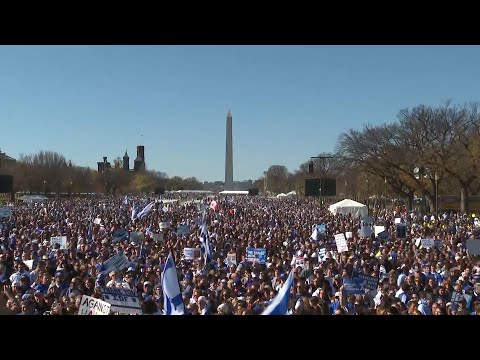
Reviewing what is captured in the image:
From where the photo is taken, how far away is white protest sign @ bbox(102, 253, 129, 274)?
1316 cm

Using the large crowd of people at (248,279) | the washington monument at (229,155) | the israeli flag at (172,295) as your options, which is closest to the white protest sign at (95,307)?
the large crowd of people at (248,279)

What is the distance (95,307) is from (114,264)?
6.08 m

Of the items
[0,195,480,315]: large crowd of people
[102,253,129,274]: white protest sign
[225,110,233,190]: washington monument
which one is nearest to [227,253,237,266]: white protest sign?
[0,195,480,315]: large crowd of people

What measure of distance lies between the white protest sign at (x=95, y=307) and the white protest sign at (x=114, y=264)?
5.51 metres

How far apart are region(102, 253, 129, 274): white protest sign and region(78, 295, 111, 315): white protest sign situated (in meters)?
5.51

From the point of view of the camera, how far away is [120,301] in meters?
7.98

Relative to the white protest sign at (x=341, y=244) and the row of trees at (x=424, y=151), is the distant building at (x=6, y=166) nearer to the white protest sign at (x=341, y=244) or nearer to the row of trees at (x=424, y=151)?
the row of trees at (x=424, y=151)

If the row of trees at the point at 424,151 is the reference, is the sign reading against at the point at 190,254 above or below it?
below

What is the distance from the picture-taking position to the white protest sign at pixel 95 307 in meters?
7.28

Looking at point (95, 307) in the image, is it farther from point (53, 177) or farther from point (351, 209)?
point (53, 177)

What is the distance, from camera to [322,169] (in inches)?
3246

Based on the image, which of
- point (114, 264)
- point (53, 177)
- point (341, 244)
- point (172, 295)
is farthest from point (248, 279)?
point (53, 177)
